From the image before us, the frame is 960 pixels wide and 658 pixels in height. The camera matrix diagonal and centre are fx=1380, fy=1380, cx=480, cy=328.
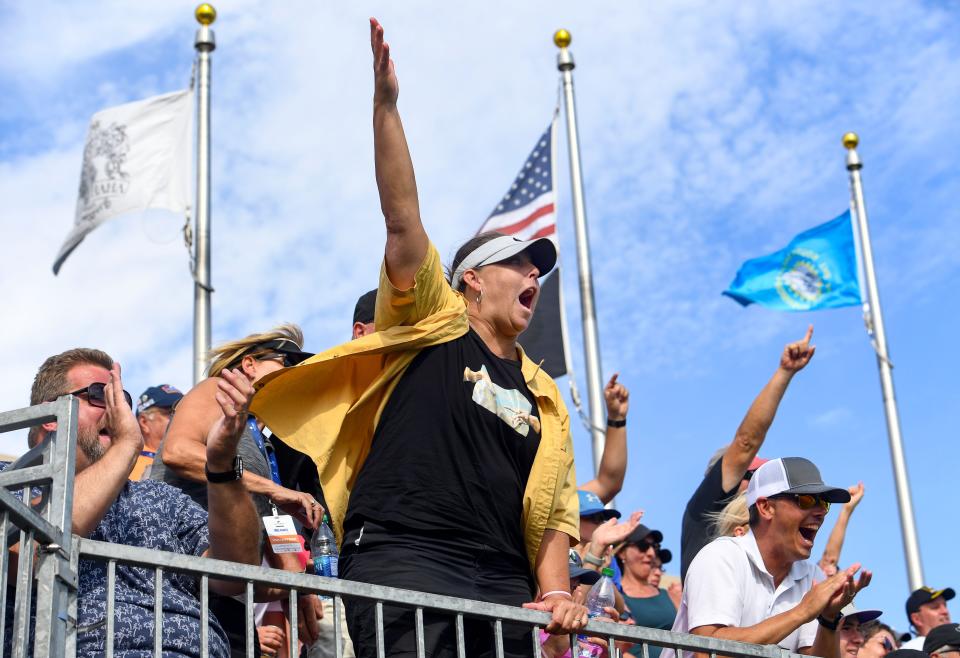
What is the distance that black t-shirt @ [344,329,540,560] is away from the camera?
3943 millimetres

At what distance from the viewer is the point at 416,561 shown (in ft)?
12.6

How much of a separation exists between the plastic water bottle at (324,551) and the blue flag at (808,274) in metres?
10.5

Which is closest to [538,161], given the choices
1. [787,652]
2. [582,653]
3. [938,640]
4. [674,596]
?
[674,596]

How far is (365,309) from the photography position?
574cm

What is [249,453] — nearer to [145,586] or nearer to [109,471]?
[145,586]

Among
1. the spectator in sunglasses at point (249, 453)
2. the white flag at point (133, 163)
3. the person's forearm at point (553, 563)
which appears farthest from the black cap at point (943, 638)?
the white flag at point (133, 163)

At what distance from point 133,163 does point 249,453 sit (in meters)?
8.49

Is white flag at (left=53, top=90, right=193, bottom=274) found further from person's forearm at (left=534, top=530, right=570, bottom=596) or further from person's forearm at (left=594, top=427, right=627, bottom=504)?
person's forearm at (left=534, top=530, right=570, bottom=596)

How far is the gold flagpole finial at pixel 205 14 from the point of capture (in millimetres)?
14031

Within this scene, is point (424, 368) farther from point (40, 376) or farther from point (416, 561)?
point (40, 376)

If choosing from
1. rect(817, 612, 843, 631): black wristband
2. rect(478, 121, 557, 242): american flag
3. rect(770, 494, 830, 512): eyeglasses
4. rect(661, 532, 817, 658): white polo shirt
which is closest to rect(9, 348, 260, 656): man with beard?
rect(661, 532, 817, 658): white polo shirt

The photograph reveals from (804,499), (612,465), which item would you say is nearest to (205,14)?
(612,465)

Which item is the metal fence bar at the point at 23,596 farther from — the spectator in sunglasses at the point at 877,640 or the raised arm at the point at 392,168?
the spectator in sunglasses at the point at 877,640

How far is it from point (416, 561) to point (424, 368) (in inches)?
24.4
